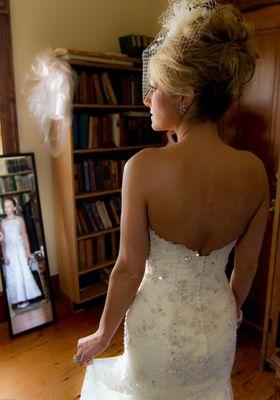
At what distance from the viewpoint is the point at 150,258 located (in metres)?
1.02

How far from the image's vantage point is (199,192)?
892mm

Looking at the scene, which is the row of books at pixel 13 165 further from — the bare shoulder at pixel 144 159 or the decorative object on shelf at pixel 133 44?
the bare shoulder at pixel 144 159

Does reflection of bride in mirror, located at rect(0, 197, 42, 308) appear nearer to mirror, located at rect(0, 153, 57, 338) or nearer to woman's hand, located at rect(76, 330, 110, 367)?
mirror, located at rect(0, 153, 57, 338)

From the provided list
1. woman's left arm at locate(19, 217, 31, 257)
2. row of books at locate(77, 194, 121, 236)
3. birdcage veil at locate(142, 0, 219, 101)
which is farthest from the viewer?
row of books at locate(77, 194, 121, 236)

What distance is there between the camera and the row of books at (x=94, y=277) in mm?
2890

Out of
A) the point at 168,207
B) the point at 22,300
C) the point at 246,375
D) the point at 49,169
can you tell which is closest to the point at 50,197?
the point at 49,169

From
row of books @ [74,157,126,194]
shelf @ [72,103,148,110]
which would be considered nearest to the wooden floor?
row of books @ [74,157,126,194]

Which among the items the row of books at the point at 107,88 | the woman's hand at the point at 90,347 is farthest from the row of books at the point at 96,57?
the woman's hand at the point at 90,347

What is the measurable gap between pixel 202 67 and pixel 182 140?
0.18 meters

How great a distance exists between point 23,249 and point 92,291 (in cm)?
67

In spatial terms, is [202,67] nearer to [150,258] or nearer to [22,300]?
[150,258]

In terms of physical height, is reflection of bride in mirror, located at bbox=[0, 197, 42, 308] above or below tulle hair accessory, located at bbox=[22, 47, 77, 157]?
below

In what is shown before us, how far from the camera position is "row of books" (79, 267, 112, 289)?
9.48 ft

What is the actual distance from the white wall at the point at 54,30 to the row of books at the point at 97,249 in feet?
0.83
